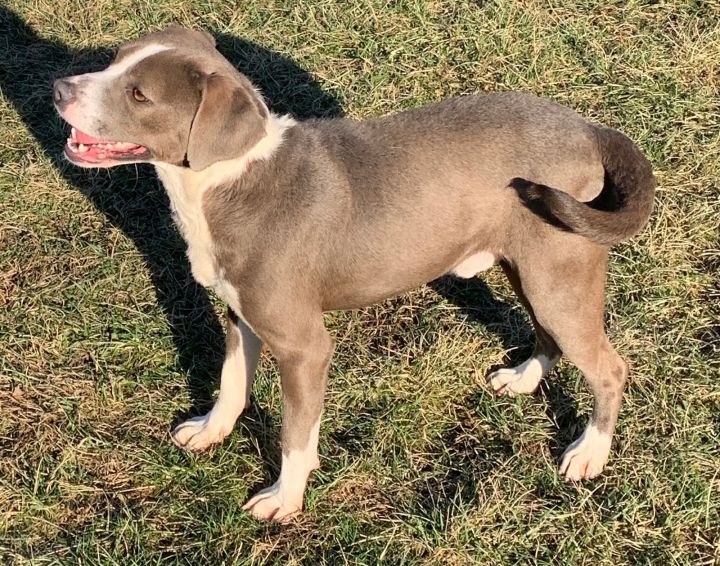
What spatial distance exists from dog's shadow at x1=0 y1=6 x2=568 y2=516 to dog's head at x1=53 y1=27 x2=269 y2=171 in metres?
1.41

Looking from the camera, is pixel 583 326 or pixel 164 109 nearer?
pixel 164 109

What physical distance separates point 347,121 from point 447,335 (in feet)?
4.58

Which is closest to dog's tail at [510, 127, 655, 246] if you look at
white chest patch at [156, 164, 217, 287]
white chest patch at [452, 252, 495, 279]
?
white chest patch at [452, 252, 495, 279]

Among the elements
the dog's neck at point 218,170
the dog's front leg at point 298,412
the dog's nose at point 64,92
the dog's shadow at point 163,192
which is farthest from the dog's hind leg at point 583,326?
the dog's nose at point 64,92

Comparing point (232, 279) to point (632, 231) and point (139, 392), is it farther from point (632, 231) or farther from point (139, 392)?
point (632, 231)

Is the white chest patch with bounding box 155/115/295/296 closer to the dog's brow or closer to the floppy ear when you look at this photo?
the floppy ear

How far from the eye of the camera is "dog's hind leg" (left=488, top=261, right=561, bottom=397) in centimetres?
434

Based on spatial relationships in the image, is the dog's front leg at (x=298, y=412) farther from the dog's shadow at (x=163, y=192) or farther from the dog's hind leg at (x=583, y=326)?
the dog's hind leg at (x=583, y=326)

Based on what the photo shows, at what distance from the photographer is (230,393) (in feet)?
13.5

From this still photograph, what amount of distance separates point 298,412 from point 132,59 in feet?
5.02

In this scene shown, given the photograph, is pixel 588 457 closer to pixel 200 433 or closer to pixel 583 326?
pixel 583 326

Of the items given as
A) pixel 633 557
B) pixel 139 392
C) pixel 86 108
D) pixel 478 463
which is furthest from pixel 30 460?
pixel 633 557

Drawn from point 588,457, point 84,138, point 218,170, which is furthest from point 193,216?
point 588,457

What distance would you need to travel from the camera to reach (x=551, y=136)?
355cm
